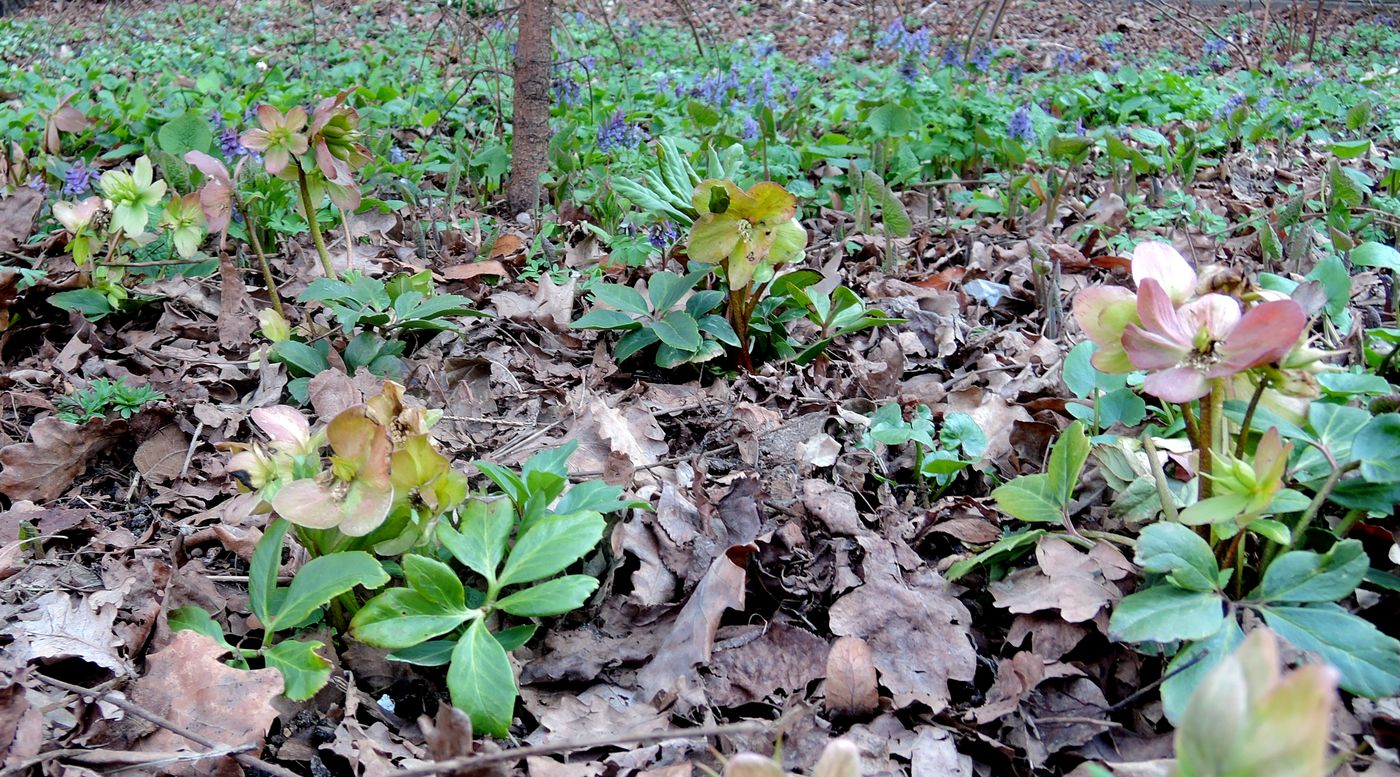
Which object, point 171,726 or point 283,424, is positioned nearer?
point 171,726

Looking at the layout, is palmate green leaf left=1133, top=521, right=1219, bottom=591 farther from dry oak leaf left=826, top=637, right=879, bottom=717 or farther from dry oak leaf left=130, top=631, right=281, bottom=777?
dry oak leaf left=130, top=631, right=281, bottom=777

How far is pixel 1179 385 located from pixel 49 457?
6.07ft

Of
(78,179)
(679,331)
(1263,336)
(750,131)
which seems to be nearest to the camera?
(1263,336)

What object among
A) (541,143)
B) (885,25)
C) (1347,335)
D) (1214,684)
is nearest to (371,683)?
(1214,684)

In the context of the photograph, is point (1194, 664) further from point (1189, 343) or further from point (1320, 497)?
point (1189, 343)

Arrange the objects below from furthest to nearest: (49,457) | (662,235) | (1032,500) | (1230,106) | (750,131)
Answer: (1230,106)
(750,131)
(662,235)
(49,457)
(1032,500)

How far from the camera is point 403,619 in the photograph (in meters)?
1.13

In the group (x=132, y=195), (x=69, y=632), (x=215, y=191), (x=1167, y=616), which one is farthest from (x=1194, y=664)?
(x=132, y=195)

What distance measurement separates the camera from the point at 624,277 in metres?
2.39

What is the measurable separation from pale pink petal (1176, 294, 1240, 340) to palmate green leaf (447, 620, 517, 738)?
840 mm

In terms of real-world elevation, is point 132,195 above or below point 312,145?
below

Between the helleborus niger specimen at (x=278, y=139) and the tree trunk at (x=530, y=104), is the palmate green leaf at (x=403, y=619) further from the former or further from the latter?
the tree trunk at (x=530, y=104)

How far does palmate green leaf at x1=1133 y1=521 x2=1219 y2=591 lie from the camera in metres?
1.08

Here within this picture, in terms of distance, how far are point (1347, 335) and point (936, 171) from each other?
1.84 m
